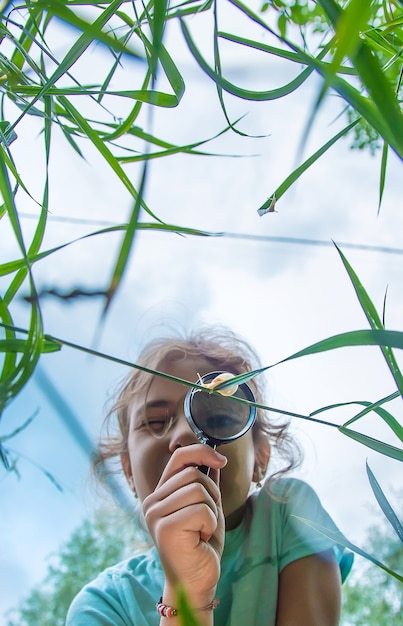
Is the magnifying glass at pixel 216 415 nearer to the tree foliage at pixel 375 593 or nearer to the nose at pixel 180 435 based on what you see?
the nose at pixel 180 435

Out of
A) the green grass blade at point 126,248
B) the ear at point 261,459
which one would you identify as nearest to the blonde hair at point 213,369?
the ear at point 261,459

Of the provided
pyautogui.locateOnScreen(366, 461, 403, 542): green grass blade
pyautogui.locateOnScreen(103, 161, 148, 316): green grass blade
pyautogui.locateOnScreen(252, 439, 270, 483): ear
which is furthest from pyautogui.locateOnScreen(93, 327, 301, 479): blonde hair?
pyautogui.locateOnScreen(103, 161, 148, 316): green grass blade

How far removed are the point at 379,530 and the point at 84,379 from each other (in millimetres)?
721

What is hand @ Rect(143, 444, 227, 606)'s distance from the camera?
47cm

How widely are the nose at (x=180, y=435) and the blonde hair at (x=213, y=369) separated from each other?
10 centimetres

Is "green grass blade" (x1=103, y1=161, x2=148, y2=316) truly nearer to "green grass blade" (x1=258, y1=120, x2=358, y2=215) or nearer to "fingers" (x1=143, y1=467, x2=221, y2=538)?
"green grass blade" (x1=258, y1=120, x2=358, y2=215)

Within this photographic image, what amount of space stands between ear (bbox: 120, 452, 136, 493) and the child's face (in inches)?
2.4

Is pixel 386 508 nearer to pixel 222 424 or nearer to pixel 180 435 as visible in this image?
pixel 222 424

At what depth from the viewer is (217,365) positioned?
0.77 m

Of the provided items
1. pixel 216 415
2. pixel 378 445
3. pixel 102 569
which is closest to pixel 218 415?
Result: pixel 216 415

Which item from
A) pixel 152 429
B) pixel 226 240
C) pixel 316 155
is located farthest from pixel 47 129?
pixel 226 240

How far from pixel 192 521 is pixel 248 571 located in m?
0.28

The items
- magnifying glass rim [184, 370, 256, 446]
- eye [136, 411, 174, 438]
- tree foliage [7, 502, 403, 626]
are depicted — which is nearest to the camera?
magnifying glass rim [184, 370, 256, 446]

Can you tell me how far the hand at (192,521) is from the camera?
0.47 meters
